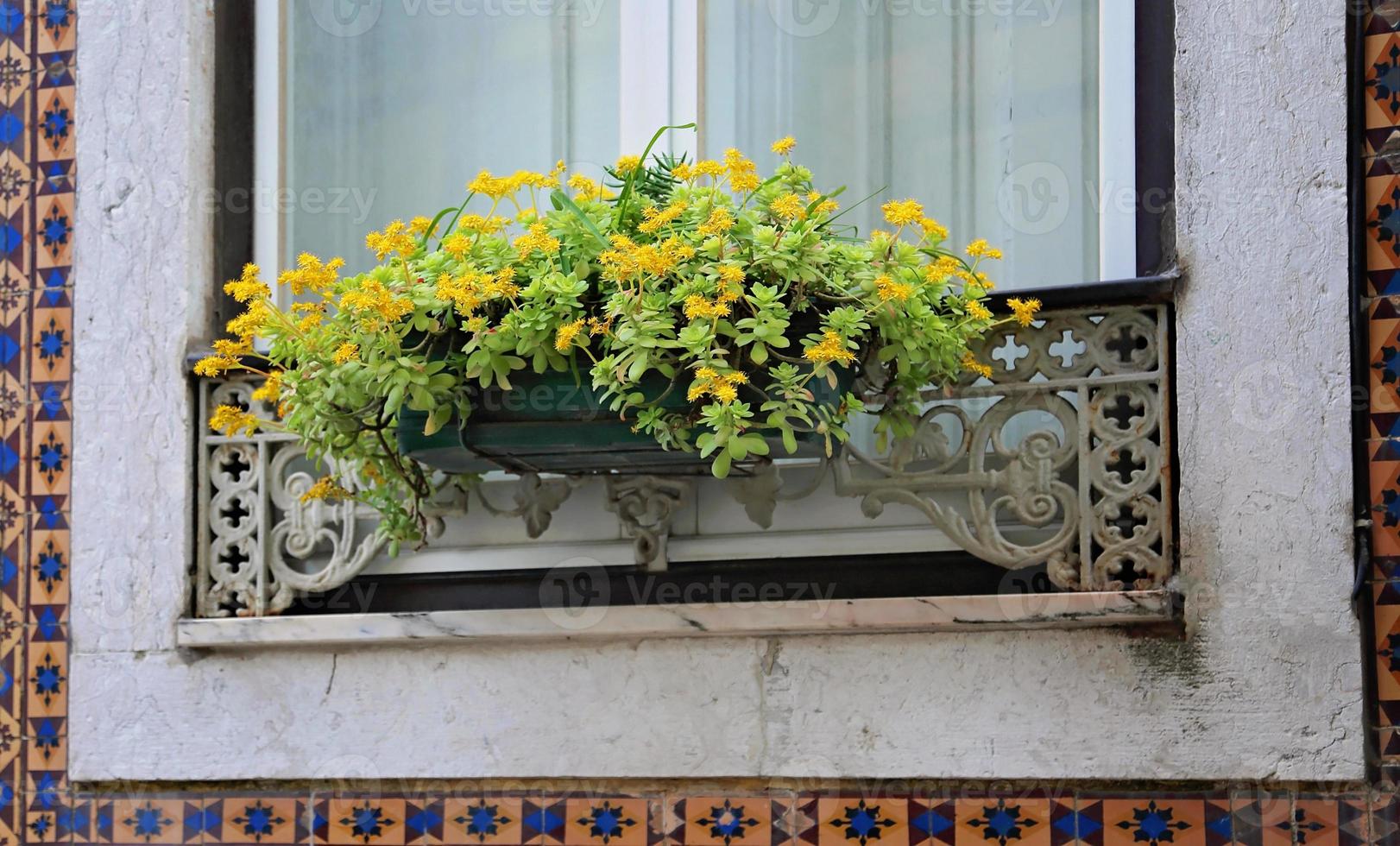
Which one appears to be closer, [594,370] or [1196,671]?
[594,370]

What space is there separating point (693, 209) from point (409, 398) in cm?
64

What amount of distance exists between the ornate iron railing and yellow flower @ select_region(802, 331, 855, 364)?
481 millimetres

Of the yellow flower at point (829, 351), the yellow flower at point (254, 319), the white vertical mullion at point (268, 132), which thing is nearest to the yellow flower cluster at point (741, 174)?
the yellow flower at point (829, 351)

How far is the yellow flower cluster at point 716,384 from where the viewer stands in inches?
118

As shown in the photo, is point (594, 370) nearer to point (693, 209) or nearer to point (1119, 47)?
point (693, 209)

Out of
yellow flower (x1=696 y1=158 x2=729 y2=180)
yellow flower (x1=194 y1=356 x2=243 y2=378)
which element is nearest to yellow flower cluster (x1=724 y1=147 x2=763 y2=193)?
yellow flower (x1=696 y1=158 x2=729 y2=180)

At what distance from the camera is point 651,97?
13.1 ft

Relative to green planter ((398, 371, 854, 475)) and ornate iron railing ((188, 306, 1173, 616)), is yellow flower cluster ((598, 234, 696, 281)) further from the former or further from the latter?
ornate iron railing ((188, 306, 1173, 616))

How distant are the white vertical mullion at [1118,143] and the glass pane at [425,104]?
1.15m

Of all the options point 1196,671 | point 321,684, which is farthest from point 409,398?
point 1196,671

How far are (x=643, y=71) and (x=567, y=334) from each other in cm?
113

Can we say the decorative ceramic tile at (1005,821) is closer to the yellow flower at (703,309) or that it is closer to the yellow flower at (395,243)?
the yellow flower at (703,309)

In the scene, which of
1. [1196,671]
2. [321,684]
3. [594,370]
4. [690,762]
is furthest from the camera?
[321,684]

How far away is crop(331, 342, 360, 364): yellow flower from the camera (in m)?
3.28
